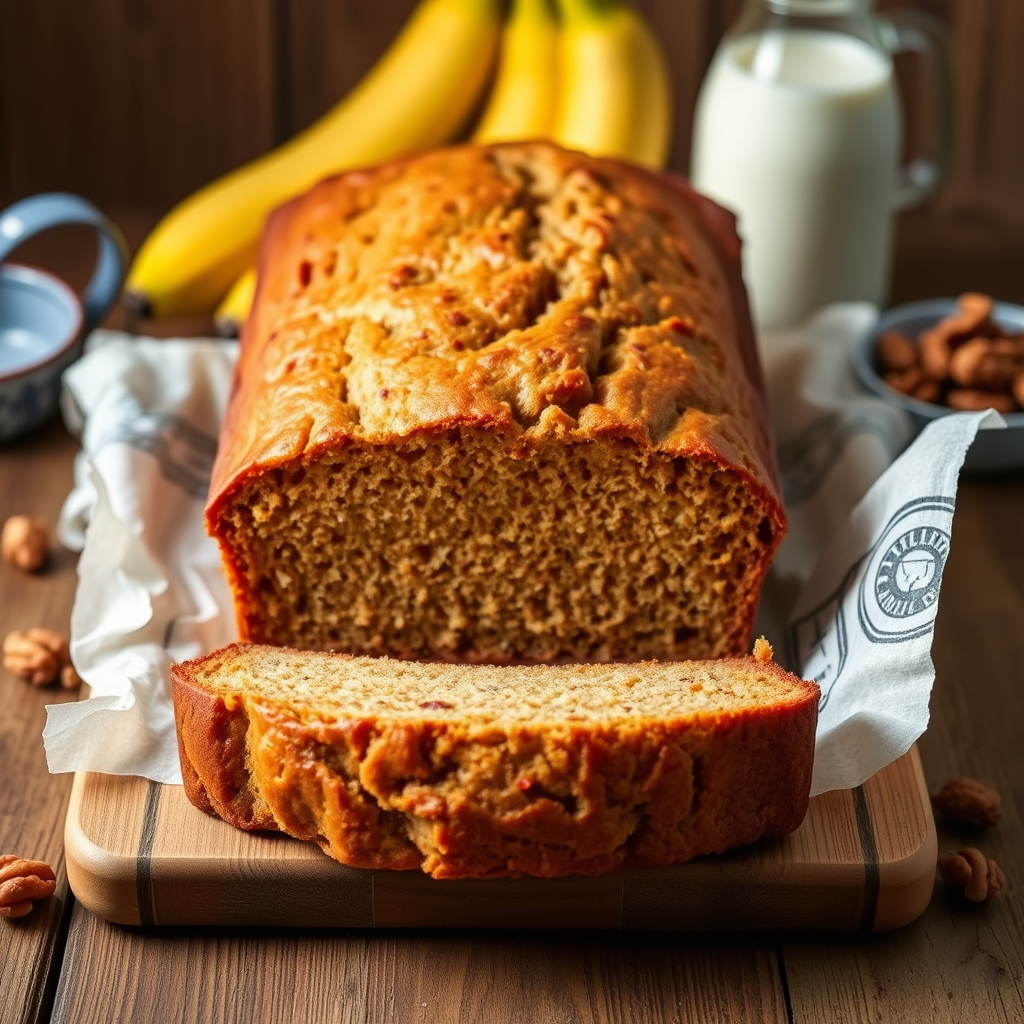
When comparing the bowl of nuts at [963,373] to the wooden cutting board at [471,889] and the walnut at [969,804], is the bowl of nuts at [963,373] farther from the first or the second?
the wooden cutting board at [471,889]

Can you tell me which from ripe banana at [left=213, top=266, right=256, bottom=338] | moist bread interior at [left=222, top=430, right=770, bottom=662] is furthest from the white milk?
moist bread interior at [left=222, top=430, right=770, bottom=662]

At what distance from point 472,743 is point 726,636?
2.55 ft

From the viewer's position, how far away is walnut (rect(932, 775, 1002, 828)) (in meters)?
2.43

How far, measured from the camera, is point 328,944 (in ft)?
7.16

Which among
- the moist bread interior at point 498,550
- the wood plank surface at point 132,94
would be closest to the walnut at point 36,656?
the moist bread interior at point 498,550

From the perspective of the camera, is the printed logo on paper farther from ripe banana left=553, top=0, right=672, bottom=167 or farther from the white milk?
ripe banana left=553, top=0, right=672, bottom=167

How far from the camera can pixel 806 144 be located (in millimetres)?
3561

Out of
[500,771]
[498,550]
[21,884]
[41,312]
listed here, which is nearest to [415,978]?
[500,771]

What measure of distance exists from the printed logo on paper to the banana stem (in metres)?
1.68

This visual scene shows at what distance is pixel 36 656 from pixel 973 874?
1653 millimetres

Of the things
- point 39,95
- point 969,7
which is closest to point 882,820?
point 969,7

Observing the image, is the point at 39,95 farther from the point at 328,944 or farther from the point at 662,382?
the point at 328,944

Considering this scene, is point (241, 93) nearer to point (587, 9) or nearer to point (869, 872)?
point (587, 9)

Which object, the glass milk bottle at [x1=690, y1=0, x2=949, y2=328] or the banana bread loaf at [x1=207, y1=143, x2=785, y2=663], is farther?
the glass milk bottle at [x1=690, y1=0, x2=949, y2=328]
